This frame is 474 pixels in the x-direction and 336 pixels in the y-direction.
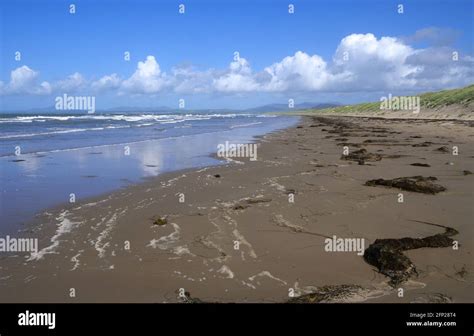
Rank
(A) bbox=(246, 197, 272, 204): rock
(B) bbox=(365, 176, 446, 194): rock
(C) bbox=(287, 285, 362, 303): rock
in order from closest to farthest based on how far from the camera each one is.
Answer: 1. (C) bbox=(287, 285, 362, 303): rock
2. (A) bbox=(246, 197, 272, 204): rock
3. (B) bbox=(365, 176, 446, 194): rock

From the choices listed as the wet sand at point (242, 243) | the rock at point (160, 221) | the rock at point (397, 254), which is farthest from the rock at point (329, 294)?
the rock at point (160, 221)

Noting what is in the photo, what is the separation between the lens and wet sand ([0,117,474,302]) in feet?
17.3

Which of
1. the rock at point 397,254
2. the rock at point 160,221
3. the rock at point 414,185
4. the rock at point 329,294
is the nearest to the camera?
the rock at point 329,294

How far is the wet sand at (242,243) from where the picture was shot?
5.26 meters

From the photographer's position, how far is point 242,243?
23.0 ft

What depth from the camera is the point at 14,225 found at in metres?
8.12

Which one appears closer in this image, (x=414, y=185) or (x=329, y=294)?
(x=329, y=294)

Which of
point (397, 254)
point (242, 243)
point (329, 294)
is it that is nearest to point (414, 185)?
point (397, 254)

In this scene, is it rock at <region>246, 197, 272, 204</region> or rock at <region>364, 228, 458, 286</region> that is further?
rock at <region>246, 197, 272, 204</region>

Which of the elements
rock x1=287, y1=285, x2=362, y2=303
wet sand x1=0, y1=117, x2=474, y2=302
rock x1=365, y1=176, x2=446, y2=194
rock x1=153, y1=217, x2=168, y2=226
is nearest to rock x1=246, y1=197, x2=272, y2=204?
wet sand x1=0, y1=117, x2=474, y2=302

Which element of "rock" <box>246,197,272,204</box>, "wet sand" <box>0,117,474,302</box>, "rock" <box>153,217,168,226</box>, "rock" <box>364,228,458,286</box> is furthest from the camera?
"rock" <box>246,197,272,204</box>

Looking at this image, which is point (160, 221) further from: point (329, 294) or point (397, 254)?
point (397, 254)

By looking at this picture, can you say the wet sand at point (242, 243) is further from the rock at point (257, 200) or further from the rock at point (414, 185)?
the rock at point (414, 185)

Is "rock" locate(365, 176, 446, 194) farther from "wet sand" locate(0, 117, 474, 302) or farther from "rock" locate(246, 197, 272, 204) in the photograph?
"rock" locate(246, 197, 272, 204)
